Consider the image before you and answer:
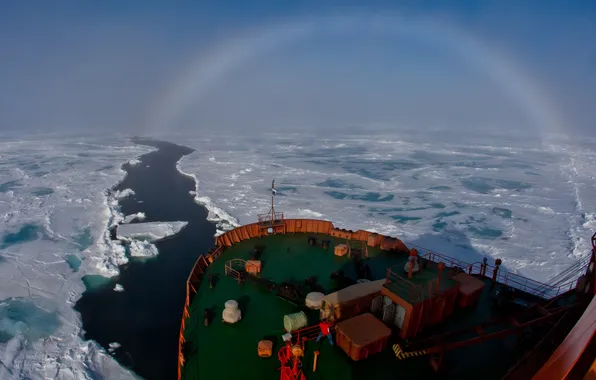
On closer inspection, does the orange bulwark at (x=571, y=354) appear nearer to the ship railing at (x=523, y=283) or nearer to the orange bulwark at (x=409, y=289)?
the orange bulwark at (x=409, y=289)

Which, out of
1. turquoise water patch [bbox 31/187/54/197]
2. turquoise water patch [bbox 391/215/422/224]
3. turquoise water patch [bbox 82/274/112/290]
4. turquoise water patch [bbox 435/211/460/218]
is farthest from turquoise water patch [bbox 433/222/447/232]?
turquoise water patch [bbox 31/187/54/197]

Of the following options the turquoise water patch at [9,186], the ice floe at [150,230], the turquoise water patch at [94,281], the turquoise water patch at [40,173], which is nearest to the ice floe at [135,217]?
the ice floe at [150,230]

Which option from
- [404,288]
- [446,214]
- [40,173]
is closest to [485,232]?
[446,214]

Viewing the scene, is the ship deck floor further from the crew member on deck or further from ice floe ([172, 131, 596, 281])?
ice floe ([172, 131, 596, 281])

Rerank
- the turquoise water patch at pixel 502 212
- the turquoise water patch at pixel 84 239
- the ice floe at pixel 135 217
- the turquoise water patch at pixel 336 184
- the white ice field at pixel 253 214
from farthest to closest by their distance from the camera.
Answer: the turquoise water patch at pixel 336 184, the turquoise water patch at pixel 502 212, the ice floe at pixel 135 217, the turquoise water patch at pixel 84 239, the white ice field at pixel 253 214

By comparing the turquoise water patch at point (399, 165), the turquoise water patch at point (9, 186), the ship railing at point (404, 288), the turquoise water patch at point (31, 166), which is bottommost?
the turquoise water patch at point (9, 186)

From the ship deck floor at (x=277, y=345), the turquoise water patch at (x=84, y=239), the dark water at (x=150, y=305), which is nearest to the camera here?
the ship deck floor at (x=277, y=345)

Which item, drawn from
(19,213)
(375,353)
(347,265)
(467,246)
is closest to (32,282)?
(19,213)
